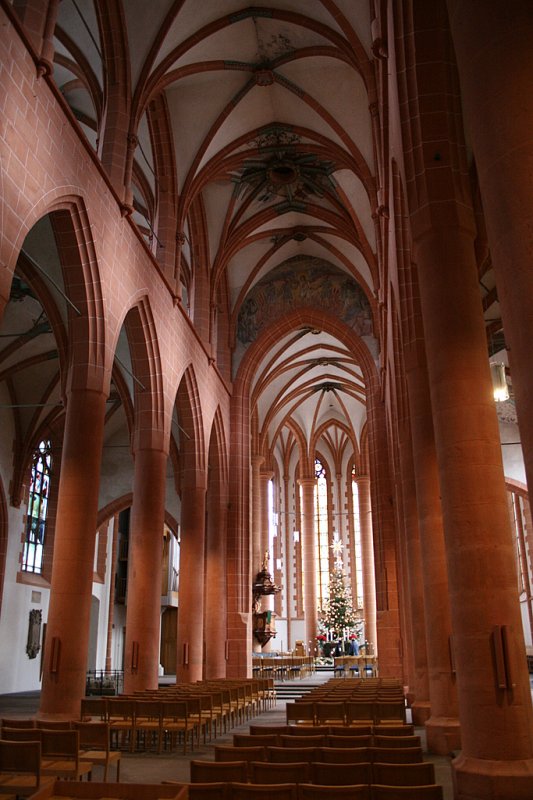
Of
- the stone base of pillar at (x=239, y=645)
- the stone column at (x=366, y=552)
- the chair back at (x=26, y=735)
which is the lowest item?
the chair back at (x=26, y=735)

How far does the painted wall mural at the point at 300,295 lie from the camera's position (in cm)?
2583

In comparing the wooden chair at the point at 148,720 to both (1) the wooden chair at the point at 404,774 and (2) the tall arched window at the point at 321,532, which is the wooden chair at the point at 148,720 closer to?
(1) the wooden chair at the point at 404,774

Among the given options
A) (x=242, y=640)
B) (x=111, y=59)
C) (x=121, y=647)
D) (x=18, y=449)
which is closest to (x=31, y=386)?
(x=18, y=449)

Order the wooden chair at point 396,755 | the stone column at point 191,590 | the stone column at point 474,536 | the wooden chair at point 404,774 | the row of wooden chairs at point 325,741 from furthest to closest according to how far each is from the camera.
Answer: the stone column at point 191,590
the row of wooden chairs at point 325,741
the stone column at point 474,536
the wooden chair at point 396,755
the wooden chair at point 404,774

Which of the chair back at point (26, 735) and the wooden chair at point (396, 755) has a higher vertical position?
the chair back at point (26, 735)

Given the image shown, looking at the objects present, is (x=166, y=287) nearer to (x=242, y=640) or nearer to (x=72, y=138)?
(x=72, y=138)

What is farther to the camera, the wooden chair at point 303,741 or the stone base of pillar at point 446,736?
the stone base of pillar at point 446,736

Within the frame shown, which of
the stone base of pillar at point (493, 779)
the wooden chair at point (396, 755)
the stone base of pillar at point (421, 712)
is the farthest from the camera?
the stone base of pillar at point (421, 712)

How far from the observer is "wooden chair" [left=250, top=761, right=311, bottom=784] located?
468cm

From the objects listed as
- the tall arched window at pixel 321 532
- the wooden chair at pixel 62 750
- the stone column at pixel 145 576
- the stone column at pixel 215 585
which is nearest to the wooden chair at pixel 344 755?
the wooden chair at pixel 62 750

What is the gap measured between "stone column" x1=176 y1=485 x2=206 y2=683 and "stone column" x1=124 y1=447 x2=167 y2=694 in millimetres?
3336

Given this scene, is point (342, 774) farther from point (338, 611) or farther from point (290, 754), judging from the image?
point (338, 611)

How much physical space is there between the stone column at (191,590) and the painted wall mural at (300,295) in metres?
8.04

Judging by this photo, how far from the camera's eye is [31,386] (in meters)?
23.9
